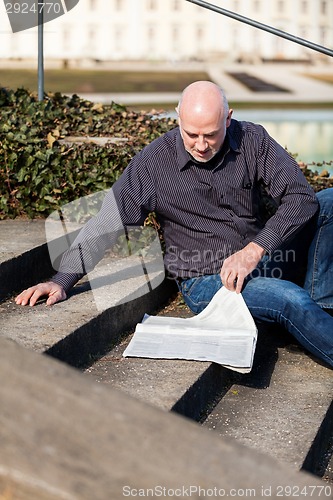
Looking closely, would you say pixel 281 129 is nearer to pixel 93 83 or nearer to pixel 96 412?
pixel 96 412

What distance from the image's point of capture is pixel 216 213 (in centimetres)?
327

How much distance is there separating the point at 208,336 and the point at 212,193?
0.57 meters

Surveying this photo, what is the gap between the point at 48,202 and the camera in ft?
12.6

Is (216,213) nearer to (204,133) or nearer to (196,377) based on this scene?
(204,133)

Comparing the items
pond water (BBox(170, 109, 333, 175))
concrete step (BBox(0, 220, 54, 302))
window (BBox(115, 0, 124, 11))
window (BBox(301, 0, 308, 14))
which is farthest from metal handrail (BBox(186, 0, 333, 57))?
window (BBox(115, 0, 124, 11))

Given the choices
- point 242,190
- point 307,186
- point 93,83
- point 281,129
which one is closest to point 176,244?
point 242,190

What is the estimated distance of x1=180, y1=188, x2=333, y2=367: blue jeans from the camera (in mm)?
2969

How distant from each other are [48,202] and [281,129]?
15282 millimetres

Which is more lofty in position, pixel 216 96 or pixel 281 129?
pixel 216 96

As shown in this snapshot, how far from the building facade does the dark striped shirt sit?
2261 inches

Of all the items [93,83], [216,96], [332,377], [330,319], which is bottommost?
[93,83]

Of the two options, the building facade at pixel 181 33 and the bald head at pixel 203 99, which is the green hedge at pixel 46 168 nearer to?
the bald head at pixel 203 99

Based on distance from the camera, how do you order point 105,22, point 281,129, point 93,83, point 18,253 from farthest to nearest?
point 105,22 → point 93,83 → point 281,129 → point 18,253

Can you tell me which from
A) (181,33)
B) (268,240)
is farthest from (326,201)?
(181,33)
